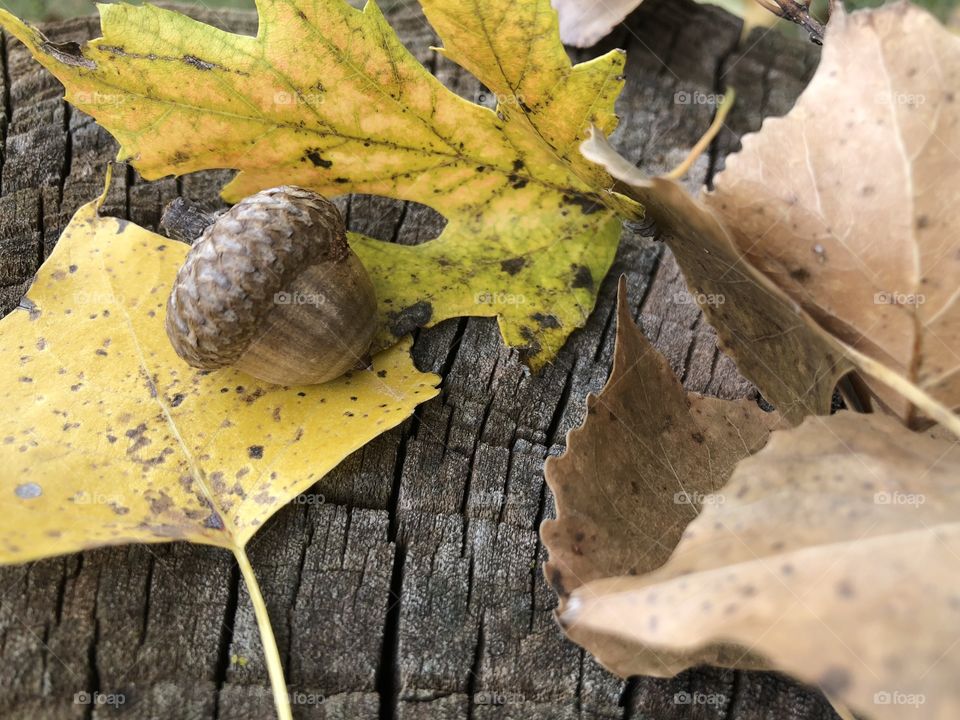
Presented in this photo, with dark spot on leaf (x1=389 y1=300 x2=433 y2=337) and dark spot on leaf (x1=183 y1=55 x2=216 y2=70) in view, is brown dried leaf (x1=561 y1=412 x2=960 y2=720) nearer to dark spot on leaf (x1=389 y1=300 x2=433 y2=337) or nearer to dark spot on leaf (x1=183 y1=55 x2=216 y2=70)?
dark spot on leaf (x1=389 y1=300 x2=433 y2=337)

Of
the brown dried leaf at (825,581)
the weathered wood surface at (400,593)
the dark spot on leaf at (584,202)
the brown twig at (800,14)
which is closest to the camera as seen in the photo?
the brown dried leaf at (825,581)

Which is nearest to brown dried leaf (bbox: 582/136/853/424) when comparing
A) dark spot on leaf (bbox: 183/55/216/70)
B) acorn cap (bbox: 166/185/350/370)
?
acorn cap (bbox: 166/185/350/370)

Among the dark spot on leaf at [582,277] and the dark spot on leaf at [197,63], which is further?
the dark spot on leaf at [582,277]

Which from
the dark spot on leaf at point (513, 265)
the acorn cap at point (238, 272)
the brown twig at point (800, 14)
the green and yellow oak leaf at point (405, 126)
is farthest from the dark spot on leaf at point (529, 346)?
the brown twig at point (800, 14)

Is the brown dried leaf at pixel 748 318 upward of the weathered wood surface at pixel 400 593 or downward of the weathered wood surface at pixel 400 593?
upward

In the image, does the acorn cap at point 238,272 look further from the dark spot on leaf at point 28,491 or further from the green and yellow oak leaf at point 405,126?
the dark spot on leaf at point 28,491

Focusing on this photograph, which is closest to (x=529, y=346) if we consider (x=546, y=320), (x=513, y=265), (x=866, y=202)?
(x=546, y=320)

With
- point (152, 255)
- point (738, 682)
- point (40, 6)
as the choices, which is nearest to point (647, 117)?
point (152, 255)

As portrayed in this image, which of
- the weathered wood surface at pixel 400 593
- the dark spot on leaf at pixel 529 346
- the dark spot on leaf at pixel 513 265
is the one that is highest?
the dark spot on leaf at pixel 513 265

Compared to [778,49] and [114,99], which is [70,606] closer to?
[114,99]
